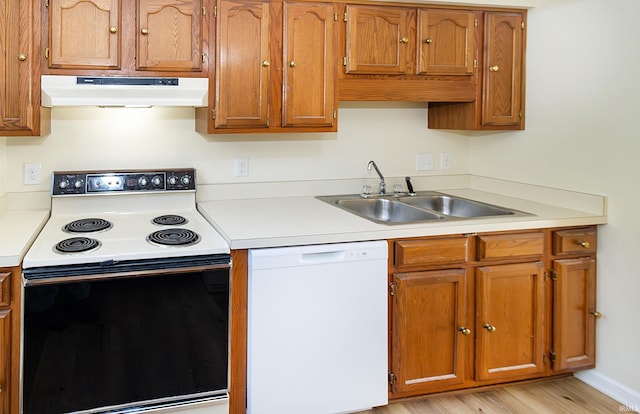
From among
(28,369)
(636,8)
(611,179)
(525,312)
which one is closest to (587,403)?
(525,312)

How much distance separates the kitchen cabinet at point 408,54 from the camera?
9.86 ft

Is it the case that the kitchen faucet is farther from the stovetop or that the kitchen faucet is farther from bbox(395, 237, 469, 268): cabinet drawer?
the stovetop

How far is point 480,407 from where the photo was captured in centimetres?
269

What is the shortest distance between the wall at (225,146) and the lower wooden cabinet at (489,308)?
998 millimetres

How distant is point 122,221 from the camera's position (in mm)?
2754

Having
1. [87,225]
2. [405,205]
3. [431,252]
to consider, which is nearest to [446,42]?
[405,205]

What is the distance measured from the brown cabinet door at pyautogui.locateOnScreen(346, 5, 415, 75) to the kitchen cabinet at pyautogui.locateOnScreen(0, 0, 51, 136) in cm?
144

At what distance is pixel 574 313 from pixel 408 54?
152 centimetres

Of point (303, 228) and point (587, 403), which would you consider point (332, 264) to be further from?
point (587, 403)

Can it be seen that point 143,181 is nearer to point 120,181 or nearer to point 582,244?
point 120,181

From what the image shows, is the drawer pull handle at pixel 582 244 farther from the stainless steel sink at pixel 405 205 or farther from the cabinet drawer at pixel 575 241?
the stainless steel sink at pixel 405 205

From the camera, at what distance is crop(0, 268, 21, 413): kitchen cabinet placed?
206 centimetres

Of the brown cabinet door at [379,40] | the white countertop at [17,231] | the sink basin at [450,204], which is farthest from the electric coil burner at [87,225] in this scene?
the sink basin at [450,204]

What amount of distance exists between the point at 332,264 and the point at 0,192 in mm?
1584
